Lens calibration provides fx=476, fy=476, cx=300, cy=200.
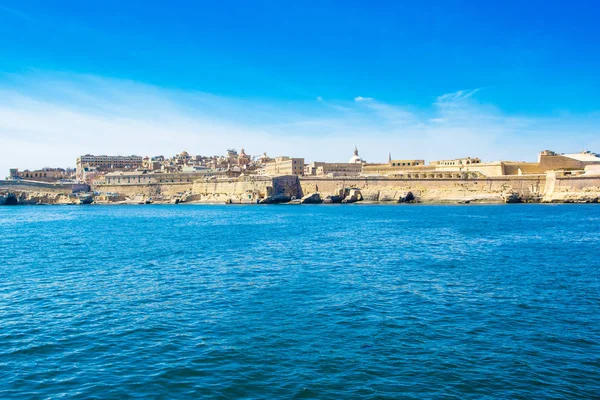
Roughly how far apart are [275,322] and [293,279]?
4.47 meters

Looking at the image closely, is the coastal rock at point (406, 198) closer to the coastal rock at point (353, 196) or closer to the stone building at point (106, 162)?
the coastal rock at point (353, 196)

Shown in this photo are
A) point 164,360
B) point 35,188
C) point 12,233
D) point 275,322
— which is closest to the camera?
point 164,360

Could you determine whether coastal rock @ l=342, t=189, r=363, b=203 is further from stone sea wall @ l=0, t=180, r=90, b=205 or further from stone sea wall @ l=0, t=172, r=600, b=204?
stone sea wall @ l=0, t=180, r=90, b=205

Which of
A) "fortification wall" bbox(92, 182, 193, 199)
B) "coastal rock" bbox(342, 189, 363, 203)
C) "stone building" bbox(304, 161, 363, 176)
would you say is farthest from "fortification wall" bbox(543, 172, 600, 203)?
"fortification wall" bbox(92, 182, 193, 199)

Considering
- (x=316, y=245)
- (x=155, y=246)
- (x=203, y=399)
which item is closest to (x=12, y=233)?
(x=155, y=246)

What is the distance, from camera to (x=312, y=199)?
2650 inches

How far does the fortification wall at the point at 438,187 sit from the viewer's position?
60.9 meters

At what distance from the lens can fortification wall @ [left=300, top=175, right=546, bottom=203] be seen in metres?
60.9

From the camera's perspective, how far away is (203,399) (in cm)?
714

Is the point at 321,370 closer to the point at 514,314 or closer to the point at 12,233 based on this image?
the point at 514,314

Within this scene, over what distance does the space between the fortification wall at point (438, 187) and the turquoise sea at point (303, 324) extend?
42.3 m

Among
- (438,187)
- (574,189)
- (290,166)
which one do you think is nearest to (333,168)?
(290,166)

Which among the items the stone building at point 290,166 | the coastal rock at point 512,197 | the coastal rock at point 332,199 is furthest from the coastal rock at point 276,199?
the coastal rock at point 512,197

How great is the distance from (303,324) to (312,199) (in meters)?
56.9
